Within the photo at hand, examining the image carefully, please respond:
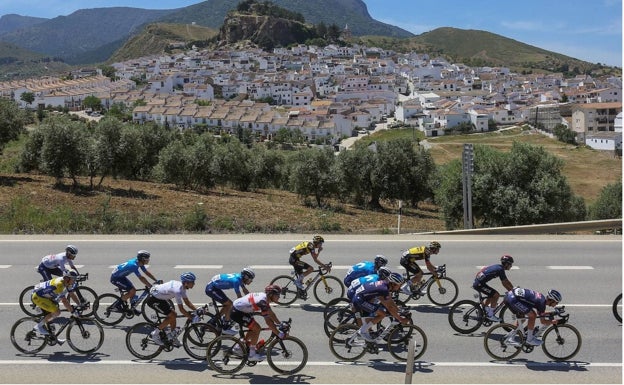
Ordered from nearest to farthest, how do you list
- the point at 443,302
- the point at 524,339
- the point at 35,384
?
the point at 35,384 → the point at 524,339 → the point at 443,302

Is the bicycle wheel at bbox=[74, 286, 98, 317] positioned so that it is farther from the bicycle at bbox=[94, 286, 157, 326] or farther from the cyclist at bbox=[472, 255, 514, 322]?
the cyclist at bbox=[472, 255, 514, 322]

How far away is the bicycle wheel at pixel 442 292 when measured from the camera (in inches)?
462

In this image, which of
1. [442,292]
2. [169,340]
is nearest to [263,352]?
[169,340]

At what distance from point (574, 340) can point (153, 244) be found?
1129cm

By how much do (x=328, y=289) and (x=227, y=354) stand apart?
12.2 ft

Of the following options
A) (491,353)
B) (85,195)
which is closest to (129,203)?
(85,195)

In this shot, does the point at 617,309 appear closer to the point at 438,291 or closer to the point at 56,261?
the point at 438,291

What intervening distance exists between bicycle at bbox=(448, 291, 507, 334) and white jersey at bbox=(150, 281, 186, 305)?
14.0ft

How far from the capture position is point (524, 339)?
358 inches

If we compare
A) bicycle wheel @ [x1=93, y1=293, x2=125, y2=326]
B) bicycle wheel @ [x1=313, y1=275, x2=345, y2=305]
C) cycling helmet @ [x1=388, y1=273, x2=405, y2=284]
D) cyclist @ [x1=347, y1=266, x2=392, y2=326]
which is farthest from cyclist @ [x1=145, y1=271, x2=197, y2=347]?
bicycle wheel @ [x1=313, y1=275, x2=345, y2=305]

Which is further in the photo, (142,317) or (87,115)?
(87,115)

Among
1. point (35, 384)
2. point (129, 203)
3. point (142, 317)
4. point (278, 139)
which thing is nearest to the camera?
point (35, 384)

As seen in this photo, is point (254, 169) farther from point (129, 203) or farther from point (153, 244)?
point (153, 244)

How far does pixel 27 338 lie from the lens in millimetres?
9469
